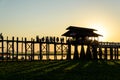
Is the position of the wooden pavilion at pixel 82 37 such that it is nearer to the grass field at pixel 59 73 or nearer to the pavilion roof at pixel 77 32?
the pavilion roof at pixel 77 32

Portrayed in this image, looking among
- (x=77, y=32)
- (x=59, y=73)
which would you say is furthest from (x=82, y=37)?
(x=59, y=73)

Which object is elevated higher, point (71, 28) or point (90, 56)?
point (71, 28)

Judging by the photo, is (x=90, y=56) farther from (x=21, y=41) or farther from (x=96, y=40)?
(x=21, y=41)

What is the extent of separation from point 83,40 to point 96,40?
437cm

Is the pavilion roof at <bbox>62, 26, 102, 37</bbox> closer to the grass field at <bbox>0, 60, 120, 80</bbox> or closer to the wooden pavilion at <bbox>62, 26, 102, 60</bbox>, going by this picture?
the wooden pavilion at <bbox>62, 26, 102, 60</bbox>

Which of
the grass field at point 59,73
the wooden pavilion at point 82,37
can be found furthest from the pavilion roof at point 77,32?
the grass field at point 59,73

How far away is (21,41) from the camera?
4916cm

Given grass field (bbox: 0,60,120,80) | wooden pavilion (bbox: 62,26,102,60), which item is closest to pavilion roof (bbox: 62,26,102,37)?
wooden pavilion (bbox: 62,26,102,60)

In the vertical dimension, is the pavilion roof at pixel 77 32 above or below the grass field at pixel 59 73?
above

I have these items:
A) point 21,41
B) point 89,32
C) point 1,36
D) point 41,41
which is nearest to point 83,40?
point 89,32

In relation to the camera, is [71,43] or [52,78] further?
[71,43]

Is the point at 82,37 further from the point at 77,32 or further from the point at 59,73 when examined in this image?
the point at 59,73

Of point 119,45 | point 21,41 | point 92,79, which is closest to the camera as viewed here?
point 92,79

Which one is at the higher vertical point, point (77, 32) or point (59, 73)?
point (77, 32)
